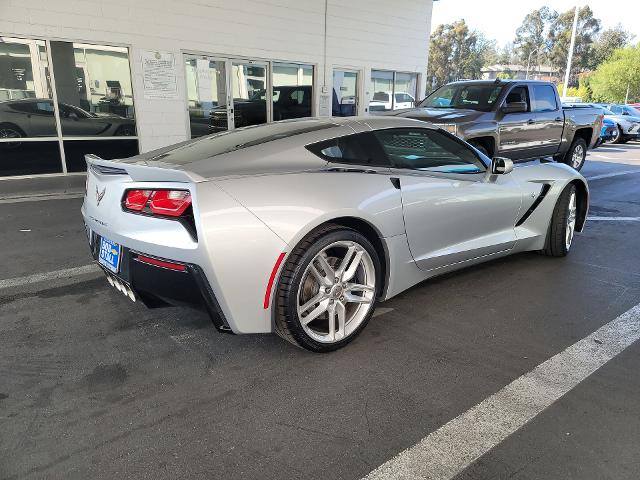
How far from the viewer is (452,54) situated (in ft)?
288

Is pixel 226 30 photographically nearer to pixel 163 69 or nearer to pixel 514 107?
pixel 163 69

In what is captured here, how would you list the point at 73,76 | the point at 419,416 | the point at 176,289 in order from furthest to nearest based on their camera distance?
the point at 73,76 → the point at 176,289 → the point at 419,416

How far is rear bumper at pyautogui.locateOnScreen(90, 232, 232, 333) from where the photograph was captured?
2.55m

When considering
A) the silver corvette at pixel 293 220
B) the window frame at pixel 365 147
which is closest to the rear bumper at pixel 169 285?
the silver corvette at pixel 293 220

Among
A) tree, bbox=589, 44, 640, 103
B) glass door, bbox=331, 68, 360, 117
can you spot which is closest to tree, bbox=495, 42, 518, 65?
tree, bbox=589, 44, 640, 103

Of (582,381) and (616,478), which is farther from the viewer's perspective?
(582,381)

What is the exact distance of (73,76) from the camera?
938cm

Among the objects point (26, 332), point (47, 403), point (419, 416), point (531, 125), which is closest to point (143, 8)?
point (531, 125)

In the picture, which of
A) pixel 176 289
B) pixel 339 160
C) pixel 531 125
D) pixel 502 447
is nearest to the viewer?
pixel 502 447

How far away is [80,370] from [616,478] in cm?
274

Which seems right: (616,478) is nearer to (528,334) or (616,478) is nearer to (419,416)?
(419,416)

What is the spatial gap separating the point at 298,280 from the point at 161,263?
75 centimetres

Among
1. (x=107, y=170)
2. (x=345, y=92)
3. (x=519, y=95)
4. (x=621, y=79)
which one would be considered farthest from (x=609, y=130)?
(x=621, y=79)

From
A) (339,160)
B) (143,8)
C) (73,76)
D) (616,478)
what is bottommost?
(616,478)
